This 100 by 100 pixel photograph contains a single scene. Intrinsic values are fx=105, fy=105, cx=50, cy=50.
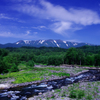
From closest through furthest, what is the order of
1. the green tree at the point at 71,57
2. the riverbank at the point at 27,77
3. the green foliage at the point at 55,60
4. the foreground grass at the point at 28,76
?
the riverbank at the point at 27,77, the foreground grass at the point at 28,76, the green foliage at the point at 55,60, the green tree at the point at 71,57

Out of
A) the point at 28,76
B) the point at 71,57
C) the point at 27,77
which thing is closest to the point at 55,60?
the point at 71,57

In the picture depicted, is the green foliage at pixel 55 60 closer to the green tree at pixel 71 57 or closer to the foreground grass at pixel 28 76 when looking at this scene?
the green tree at pixel 71 57

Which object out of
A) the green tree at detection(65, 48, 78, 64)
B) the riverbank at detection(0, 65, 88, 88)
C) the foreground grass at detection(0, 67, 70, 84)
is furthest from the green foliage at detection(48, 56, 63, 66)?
the foreground grass at detection(0, 67, 70, 84)

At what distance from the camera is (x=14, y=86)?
99.7 ft

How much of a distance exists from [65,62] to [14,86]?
68.5m

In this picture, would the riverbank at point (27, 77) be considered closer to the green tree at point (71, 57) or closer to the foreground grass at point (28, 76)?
the foreground grass at point (28, 76)

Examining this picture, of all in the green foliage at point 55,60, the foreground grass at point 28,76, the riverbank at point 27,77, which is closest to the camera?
the riverbank at point 27,77

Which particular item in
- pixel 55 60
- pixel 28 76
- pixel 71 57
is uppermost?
pixel 71 57

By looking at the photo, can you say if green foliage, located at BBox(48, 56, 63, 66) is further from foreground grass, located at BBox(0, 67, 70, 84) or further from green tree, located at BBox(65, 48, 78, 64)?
foreground grass, located at BBox(0, 67, 70, 84)

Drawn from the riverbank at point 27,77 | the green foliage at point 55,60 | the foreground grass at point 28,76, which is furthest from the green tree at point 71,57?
the foreground grass at point 28,76

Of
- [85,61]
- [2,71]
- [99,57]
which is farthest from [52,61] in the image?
[2,71]

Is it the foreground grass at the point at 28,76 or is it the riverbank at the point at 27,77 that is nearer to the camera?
the riverbank at the point at 27,77

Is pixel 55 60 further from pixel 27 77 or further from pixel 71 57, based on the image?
pixel 27 77

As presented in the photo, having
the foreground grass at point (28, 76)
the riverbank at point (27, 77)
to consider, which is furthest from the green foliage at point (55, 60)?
the foreground grass at point (28, 76)
